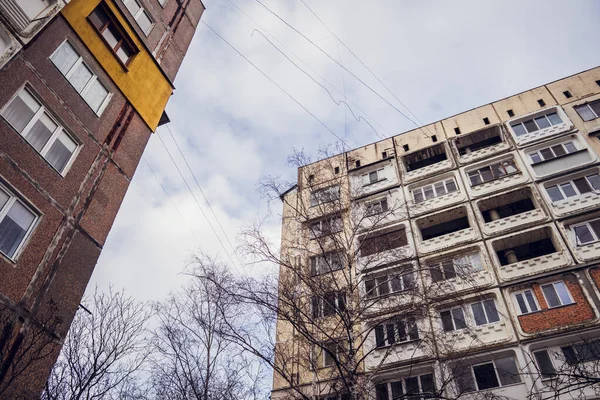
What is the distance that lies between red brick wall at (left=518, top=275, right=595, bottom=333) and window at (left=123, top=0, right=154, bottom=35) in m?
21.8

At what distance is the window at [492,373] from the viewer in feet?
56.9

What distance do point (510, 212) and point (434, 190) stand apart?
176 inches

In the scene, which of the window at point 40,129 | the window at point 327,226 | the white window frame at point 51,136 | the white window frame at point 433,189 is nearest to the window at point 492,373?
the window at point 327,226

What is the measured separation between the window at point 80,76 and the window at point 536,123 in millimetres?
23720

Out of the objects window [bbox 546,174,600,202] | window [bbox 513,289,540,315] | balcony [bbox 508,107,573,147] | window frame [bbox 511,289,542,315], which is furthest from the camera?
balcony [bbox 508,107,573,147]

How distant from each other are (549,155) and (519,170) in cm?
198

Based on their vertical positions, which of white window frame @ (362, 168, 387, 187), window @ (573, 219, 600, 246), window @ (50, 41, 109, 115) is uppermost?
white window frame @ (362, 168, 387, 187)

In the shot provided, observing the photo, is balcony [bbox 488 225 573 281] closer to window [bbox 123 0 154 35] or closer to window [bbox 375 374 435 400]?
window [bbox 375 374 435 400]

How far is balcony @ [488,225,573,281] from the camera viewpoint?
2011 centimetres

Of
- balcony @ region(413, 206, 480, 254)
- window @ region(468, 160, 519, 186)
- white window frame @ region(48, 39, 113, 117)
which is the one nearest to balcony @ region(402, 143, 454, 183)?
window @ region(468, 160, 519, 186)

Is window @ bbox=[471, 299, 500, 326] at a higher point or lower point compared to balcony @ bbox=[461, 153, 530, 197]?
lower

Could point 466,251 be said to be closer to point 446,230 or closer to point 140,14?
point 446,230

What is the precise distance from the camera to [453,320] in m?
20.3

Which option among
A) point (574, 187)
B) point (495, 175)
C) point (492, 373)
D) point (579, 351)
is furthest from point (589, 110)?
point (492, 373)
